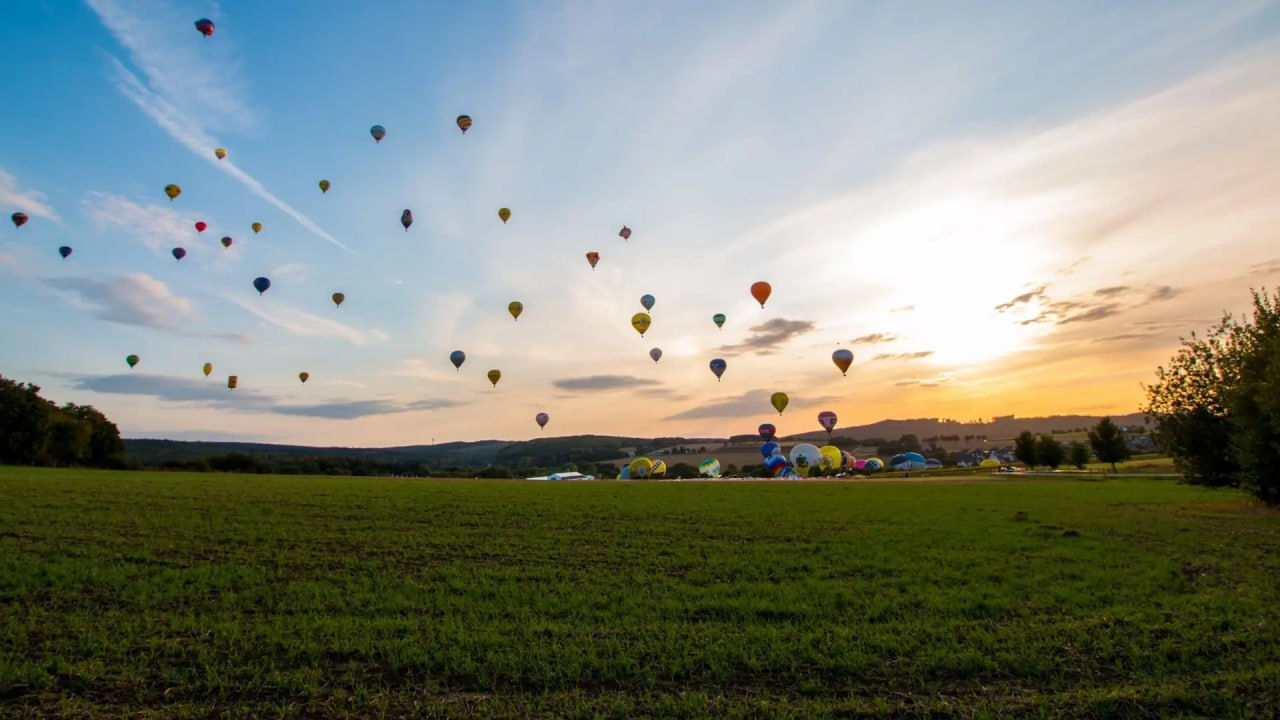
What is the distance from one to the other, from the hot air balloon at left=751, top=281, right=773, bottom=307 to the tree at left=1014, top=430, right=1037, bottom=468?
5452cm

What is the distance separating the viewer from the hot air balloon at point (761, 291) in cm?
5381

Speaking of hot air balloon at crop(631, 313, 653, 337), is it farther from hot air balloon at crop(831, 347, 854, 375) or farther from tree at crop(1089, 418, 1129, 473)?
tree at crop(1089, 418, 1129, 473)

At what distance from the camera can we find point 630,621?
33.6 ft

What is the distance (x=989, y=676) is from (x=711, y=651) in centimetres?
351

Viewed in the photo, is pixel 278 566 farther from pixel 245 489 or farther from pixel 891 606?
pixel 245 489

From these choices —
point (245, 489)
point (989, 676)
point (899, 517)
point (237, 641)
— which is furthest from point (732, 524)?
point (245, 489)

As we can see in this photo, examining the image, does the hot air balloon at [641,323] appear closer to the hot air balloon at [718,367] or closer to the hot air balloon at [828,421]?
the hot air balloon at [718,367]

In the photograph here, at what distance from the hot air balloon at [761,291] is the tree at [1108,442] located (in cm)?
4678

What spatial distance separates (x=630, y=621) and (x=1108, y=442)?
266 feet

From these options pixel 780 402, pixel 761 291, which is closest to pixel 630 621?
pixel 761 291

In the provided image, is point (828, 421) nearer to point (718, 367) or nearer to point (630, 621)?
point (718, 367)

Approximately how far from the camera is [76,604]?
436 inches

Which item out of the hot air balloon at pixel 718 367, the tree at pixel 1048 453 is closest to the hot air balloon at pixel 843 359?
the hot air balloon at pixel 718 367

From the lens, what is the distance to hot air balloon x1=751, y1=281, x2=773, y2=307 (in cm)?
5381
